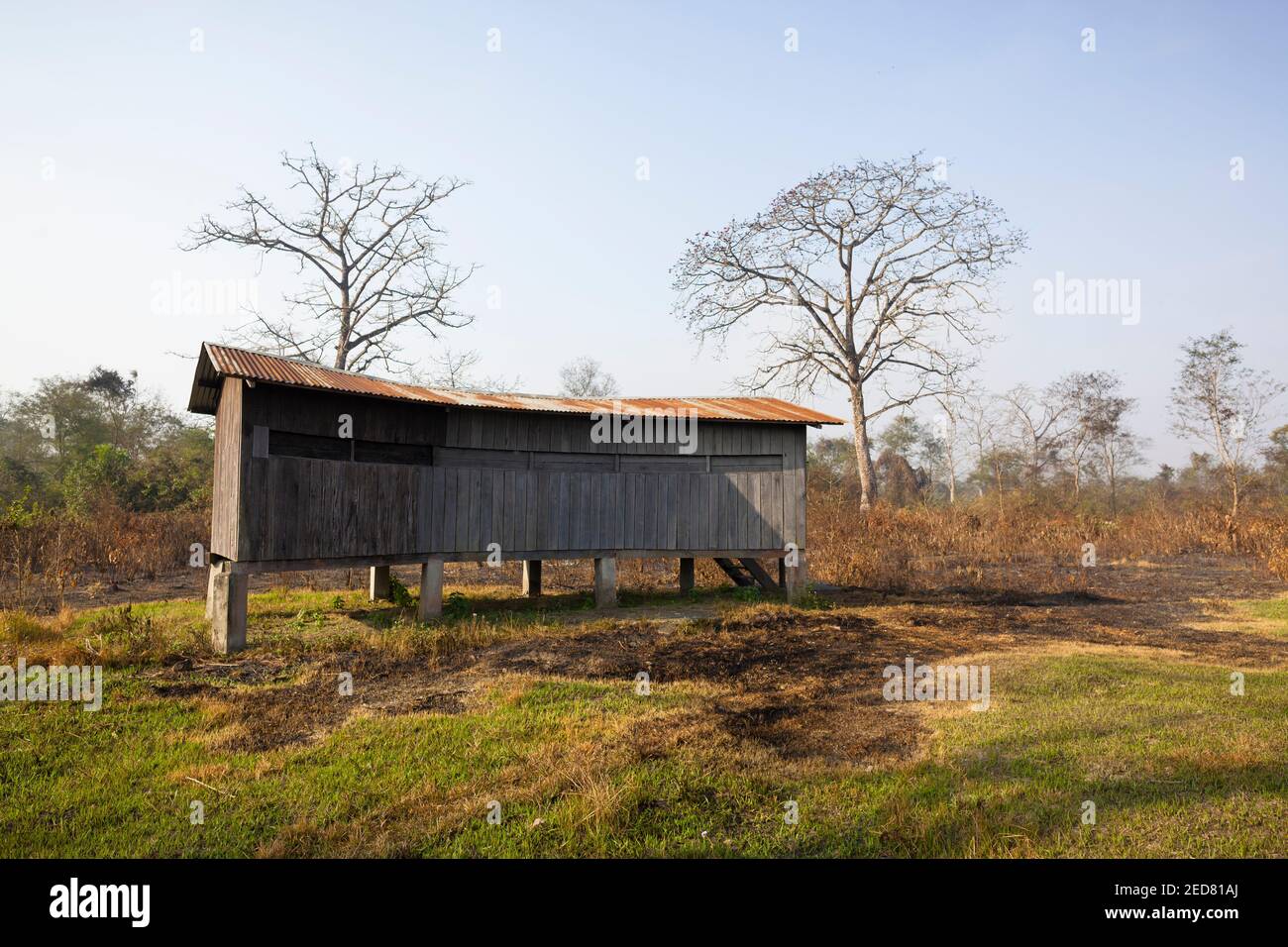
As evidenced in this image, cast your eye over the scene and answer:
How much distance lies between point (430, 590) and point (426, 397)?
3552 millimetres

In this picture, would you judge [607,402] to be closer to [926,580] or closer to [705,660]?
[705,660]

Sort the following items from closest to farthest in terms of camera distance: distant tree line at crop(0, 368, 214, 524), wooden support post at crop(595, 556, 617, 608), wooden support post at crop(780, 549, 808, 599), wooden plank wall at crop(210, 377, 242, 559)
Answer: wooden plank wall at crop(210, 377, 242, 559) → wooden support post at crop(595, 556, 617, 608) → wooden support post at crop(780, 549, 808, 599) → distant tree line at crop(0, 368, 214, 524)

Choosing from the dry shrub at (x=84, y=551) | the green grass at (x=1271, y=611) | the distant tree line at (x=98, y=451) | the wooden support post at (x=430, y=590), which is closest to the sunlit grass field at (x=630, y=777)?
the wooden support post at (x=430, y=590)

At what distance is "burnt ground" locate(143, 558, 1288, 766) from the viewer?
7.64m

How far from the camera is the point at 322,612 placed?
14367mm

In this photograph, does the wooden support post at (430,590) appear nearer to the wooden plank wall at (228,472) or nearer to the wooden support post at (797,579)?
the wooden plank wall at (228,472)

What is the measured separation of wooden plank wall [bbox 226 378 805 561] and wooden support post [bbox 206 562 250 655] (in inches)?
17.4

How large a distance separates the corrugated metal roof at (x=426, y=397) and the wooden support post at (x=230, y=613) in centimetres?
301

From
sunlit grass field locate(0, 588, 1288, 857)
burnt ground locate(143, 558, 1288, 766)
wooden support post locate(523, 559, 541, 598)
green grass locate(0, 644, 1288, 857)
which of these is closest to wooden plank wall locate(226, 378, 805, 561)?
burnt ground locate(143, 558, 1288, 766)

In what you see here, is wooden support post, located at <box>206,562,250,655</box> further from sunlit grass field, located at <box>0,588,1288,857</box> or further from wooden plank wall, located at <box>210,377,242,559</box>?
sunlit grass field, located at <box>0,588,1288,857</box>

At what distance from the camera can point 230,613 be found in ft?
36.0
